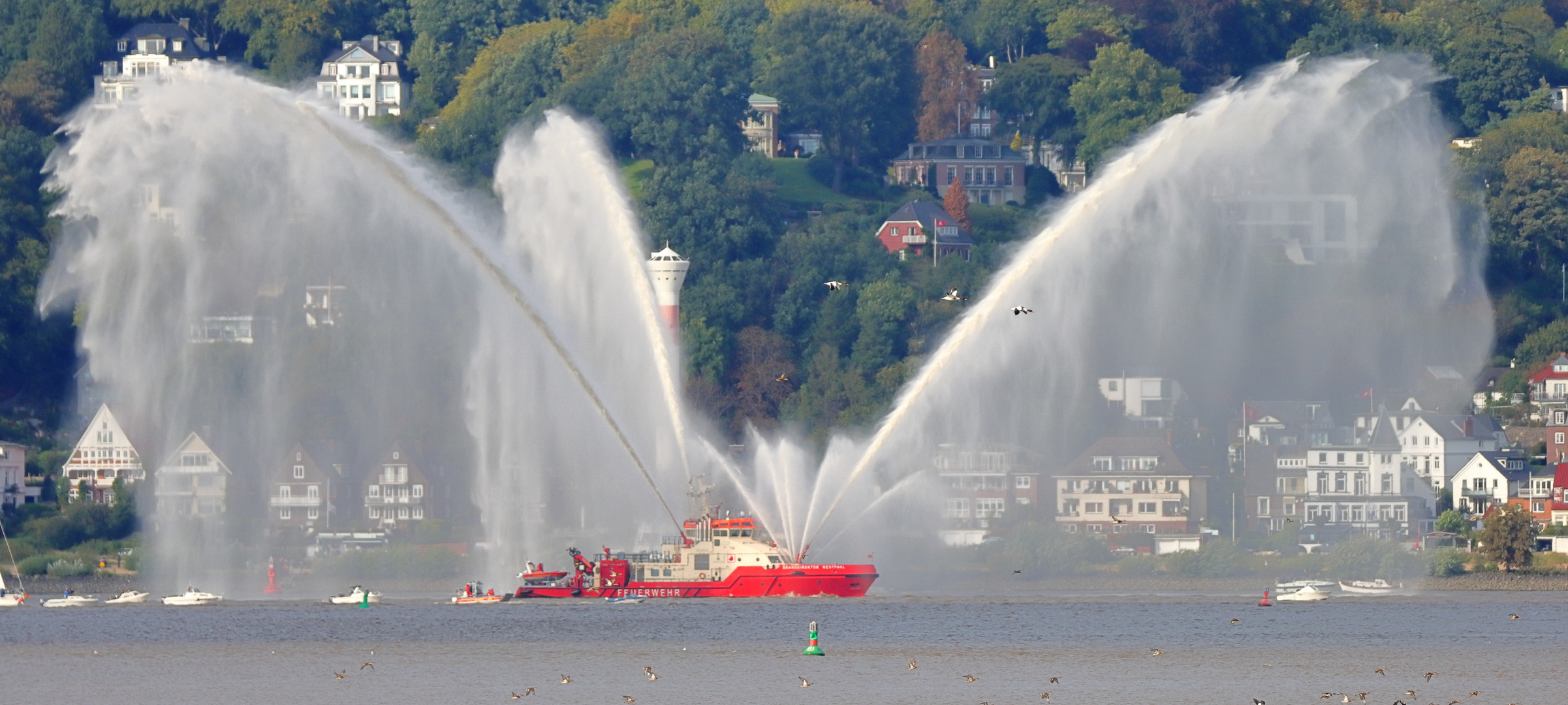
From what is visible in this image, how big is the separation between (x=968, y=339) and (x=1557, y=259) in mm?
78713

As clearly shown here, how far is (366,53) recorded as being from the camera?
185250mm

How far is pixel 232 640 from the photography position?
80.1 meters

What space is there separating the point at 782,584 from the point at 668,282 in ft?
124

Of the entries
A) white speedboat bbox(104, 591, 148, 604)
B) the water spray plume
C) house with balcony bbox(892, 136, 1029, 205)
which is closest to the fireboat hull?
the water spray plume

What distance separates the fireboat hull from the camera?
3339 inches

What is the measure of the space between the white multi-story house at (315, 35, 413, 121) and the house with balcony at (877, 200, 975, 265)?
139 ft

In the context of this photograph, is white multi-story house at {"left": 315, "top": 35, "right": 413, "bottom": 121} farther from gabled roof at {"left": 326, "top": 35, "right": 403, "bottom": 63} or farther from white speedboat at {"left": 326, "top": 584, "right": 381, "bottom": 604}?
white speedboat at {"left": 326, "top": 584, "right": 381, "bottom": 604}

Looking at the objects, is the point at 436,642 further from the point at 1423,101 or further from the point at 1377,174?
the point at 1423,101

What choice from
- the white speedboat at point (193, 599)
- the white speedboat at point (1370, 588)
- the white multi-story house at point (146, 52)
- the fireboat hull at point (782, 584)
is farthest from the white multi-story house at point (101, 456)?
the white multi-story house at point (146, 52)

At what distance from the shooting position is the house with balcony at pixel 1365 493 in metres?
118

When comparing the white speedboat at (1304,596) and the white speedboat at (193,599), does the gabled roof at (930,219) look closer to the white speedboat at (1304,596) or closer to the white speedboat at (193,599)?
the white speedboat at (1304,596)

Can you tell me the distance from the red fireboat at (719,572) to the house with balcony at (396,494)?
2576 cm

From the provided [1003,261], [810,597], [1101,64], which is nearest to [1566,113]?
[1101,64]

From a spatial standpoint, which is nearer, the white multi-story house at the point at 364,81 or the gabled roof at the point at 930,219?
the gabled roof at the point at 930,219
